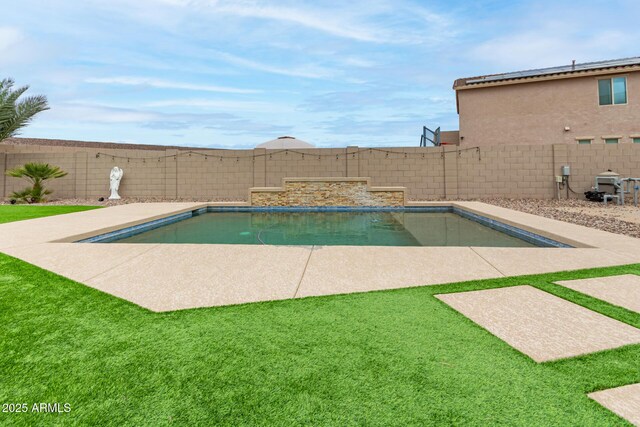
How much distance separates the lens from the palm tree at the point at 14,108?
15.9 meters

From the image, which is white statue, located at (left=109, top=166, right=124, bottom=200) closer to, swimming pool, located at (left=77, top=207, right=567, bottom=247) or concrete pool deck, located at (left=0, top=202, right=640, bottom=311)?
swimming pool, located at (left=77, top=207, right=567, bottom=247)

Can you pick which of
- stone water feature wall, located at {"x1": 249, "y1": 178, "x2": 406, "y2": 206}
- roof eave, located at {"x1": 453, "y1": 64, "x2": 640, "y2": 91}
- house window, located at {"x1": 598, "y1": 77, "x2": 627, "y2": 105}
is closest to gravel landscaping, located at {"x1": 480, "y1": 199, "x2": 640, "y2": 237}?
stone water feature wall, located at {"x1": 249, "y1": 178, "x2": 406, "y2": 206}

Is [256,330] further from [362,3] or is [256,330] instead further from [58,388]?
[362,3]

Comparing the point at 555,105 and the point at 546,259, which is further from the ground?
the point at 555,105

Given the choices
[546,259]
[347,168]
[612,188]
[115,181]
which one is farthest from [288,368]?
[115,181]

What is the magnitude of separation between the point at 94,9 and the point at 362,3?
747 centimetres

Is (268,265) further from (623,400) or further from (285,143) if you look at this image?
(285,143)

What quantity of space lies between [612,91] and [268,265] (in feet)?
69.9

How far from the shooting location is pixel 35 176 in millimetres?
14445

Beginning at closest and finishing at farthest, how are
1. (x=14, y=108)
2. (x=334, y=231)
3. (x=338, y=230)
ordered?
1. (x=334, y=231)
2. (x=338, y=230)
3. (x=14, y=108)

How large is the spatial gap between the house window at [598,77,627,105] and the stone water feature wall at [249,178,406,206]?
1389cm

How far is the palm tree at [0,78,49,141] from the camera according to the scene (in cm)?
1586

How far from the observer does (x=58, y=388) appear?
5.91 feet

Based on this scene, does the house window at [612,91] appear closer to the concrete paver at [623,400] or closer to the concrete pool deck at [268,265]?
the concrete pool deck at [268,265]
